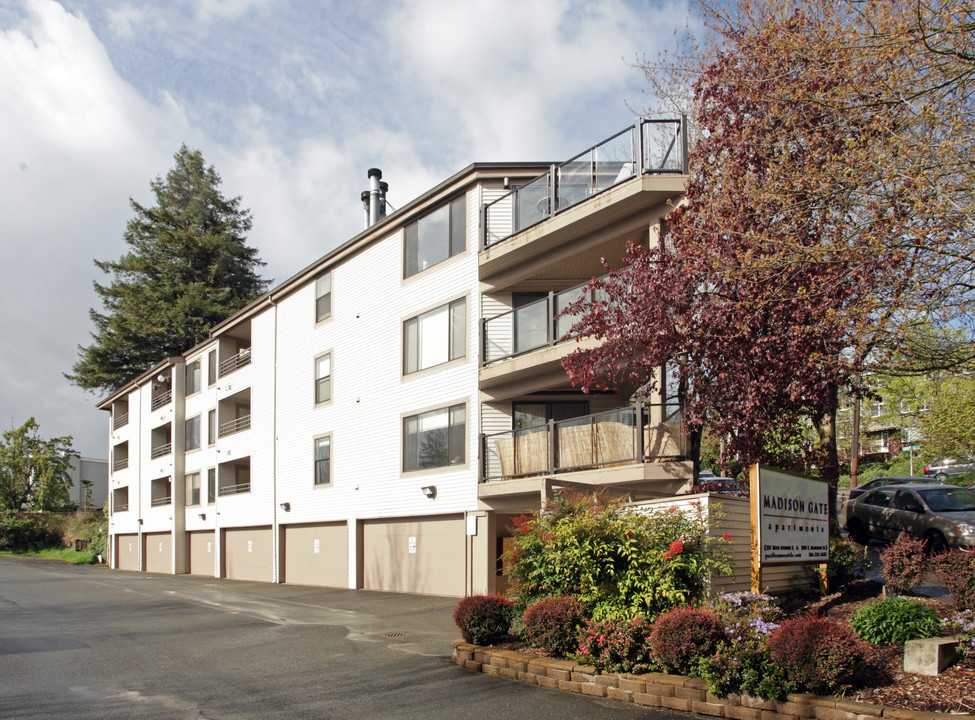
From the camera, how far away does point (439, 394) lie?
2239 cm

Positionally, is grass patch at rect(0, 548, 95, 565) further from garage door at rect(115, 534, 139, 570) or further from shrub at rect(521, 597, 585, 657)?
shrub at rect(521, 597, 585, 657)

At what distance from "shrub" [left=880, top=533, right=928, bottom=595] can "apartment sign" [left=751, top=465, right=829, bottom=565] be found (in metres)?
0.92

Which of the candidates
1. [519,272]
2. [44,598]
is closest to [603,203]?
[519,272]

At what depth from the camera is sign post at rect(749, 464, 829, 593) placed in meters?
10.5

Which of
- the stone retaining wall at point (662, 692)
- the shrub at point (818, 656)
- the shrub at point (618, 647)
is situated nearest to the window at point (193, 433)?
the stone retaining wall at point (662, 692)

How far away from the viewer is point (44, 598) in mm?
24734

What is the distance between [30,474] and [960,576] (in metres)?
63.6

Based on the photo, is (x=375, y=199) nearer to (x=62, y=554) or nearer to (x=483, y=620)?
(x=483, y=620)

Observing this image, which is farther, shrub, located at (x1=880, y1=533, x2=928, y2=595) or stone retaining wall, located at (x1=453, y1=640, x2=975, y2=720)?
shrub, located at (x1=880, y1=533, x2=928, y2=595)

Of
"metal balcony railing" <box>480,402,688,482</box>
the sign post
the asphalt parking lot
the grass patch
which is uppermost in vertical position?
"metal balcony railing" <box>480,402,688,482</box>

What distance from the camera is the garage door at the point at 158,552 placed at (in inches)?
1601

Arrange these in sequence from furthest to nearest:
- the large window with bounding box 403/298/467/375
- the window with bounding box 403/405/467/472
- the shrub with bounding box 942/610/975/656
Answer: the large window with bounding box 403/298/467/375
the window with bounding box 403/405/467/472
the shrub with bounding box 942/610/975/656

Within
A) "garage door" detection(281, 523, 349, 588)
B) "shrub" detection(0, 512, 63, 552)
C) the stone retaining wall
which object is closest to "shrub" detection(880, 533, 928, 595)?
the stone retaining wall

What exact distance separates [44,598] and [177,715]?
18.7m
